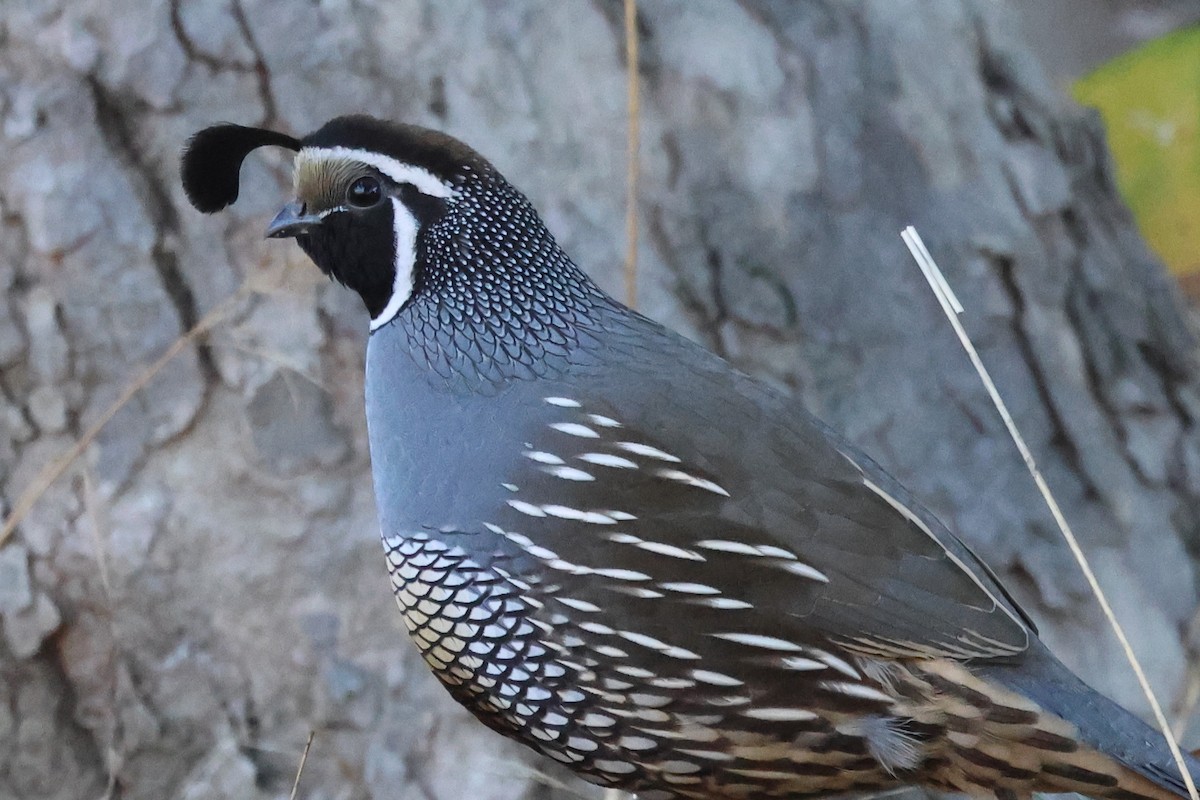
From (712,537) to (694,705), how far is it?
204mm

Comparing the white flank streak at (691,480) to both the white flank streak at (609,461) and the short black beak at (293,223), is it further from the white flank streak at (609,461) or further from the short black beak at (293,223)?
the short black beak at (293,223)

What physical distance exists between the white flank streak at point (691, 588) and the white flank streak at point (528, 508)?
17 centimetres

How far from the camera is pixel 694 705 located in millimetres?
1522

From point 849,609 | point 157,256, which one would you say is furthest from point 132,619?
point 849,609

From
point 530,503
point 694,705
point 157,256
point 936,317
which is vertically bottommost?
point 694,705

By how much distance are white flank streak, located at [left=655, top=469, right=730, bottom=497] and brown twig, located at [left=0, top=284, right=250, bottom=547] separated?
84 cm

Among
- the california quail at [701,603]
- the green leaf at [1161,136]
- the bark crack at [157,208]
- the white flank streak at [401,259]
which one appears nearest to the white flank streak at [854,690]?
the california quail at [701,603]

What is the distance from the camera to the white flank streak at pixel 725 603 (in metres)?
1.52

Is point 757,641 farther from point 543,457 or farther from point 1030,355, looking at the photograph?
point 1030,355

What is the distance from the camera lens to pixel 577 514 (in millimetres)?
1548

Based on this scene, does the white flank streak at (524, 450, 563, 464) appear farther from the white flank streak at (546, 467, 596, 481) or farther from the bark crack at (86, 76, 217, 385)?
the bark crack at (86, 76, 217, 385)

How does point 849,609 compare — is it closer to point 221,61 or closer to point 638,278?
point 638,278

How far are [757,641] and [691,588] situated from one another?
101mm

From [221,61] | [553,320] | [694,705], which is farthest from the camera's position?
[221,61]
